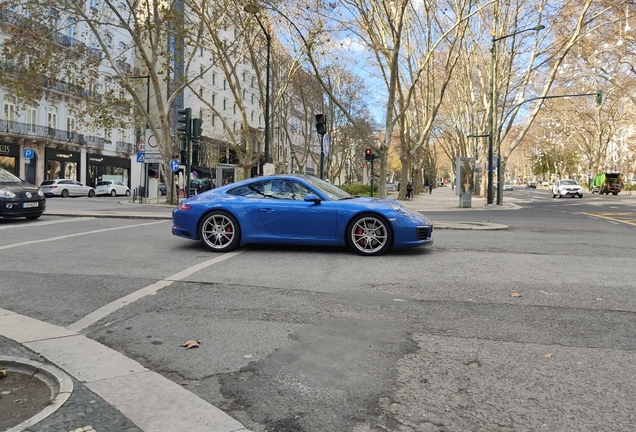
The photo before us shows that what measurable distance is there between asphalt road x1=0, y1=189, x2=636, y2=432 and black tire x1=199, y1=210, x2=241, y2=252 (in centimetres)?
27

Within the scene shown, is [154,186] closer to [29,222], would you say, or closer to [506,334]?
[29,222]

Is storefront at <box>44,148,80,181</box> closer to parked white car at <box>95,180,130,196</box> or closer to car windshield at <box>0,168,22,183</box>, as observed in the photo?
parked white car at <box>95,180,130,196</box>

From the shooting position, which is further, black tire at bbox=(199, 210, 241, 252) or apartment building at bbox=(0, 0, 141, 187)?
apartment building at bbox=(0, 0, 141, 187)

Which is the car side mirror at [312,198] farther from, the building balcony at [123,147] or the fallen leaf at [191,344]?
the building balcony at [123,147]

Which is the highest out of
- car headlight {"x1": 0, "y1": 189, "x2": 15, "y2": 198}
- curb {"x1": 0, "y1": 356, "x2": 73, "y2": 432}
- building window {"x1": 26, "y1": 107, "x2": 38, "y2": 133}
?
building window {"x1": 26, "y1": 107, "x2": 38, "y2": 133}

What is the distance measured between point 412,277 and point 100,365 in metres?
3.92

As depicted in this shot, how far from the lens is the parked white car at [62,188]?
3784 cm

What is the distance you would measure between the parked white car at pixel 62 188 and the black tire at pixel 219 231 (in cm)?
3348

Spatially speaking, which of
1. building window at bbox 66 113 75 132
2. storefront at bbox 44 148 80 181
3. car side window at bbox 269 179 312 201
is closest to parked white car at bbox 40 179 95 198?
storefront at bbox 44 148 80 181

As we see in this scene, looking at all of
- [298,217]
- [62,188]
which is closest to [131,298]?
[298,217]

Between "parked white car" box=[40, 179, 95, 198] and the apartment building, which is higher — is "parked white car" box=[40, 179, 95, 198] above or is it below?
below

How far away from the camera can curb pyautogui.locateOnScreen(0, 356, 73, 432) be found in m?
2.69

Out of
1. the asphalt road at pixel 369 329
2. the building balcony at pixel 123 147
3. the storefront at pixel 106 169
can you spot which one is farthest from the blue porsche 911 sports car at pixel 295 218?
the building balcony at pixel 123 147

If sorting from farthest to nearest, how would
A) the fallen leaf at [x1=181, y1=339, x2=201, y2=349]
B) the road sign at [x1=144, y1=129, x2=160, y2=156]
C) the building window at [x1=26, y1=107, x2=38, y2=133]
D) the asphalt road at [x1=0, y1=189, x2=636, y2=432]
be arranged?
the building window at [x1=26, y1=107, x2=38, y2=133], the road sign at [x1=144, y1=129, x2=160, y2=156], the fallen leaf at [x1=181, y1=339, x2=201, y2=349], the asphalt road at [x1=0, y1=189, x2=636, y2=432]
